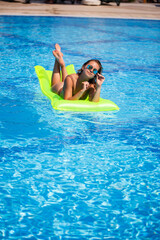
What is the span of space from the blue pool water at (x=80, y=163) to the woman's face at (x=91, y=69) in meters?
0.51

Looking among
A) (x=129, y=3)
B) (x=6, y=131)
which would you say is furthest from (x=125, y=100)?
(x=129, y=3)

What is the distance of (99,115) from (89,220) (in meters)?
2.12

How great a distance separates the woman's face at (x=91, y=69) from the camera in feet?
14.5

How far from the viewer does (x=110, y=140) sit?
3.88 metres

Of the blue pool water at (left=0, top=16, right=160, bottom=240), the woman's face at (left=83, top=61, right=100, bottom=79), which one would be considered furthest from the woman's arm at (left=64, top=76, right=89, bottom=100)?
the blue pool water at (left=0, top=16, right=160, bottom=240)

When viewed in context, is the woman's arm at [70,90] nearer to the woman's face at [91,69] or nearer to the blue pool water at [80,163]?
the woman's face at [91,69]

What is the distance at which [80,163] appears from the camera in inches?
131

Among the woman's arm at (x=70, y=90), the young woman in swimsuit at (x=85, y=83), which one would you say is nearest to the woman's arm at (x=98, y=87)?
the young woman in swimsuit at (x=85, y=83)

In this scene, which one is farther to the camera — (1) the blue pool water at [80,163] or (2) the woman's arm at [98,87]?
(2) the woman's arm at [98,87]

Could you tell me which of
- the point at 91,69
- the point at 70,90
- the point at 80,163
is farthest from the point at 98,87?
the point at 80,163

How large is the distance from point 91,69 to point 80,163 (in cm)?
152

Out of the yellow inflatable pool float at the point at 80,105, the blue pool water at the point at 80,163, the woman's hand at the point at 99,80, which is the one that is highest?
the woman's hand at the point at 99,80

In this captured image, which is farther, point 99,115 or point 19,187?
point 99,115

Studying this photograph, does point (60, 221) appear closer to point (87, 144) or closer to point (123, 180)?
point (123, 180)
